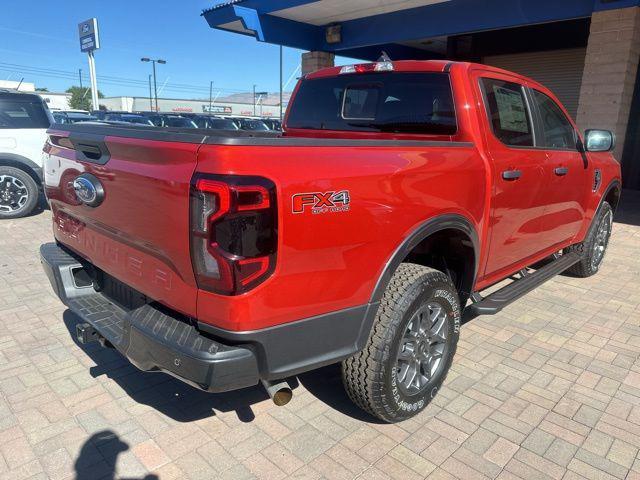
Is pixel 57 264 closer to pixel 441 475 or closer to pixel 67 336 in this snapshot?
pixel 67 336

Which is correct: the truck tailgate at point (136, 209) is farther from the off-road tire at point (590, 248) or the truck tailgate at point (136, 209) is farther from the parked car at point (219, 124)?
the parked car at point (219, 124)

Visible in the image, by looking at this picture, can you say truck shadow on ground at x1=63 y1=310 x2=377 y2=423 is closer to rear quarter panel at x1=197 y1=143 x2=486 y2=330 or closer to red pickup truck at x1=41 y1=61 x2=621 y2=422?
red pickup truck at x1=41 y1=61 x2=621 y2=422

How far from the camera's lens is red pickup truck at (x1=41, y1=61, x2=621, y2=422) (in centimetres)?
191

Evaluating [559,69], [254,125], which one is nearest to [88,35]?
[254,125]

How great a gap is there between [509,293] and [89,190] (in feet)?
9.37

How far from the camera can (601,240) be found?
220 inches

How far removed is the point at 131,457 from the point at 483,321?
9.96 feet

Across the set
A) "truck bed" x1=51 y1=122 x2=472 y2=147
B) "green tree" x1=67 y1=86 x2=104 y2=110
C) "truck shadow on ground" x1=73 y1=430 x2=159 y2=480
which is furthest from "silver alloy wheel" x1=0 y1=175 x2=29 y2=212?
"green tree" x1=67 y1=86 x2=104 y2=110

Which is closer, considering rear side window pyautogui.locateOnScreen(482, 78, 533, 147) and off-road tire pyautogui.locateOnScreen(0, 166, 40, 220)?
rear side window pyautogui.locateOnScreen(482, 78, 533, 147)

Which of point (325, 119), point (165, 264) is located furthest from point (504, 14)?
point (165, 264)

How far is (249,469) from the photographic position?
95.5 inches

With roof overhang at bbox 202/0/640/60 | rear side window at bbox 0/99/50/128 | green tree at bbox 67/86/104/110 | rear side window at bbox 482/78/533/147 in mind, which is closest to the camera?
rear side window at bbox 482/78/533/147

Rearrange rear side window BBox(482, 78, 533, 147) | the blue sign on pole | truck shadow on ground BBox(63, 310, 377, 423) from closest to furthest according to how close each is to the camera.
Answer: truck shadow on ground BBox(63, 310, 377, 423)
rear side window BBox(482, 78, 533, 147)
the blue sign on pole

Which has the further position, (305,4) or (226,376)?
(305,4)
